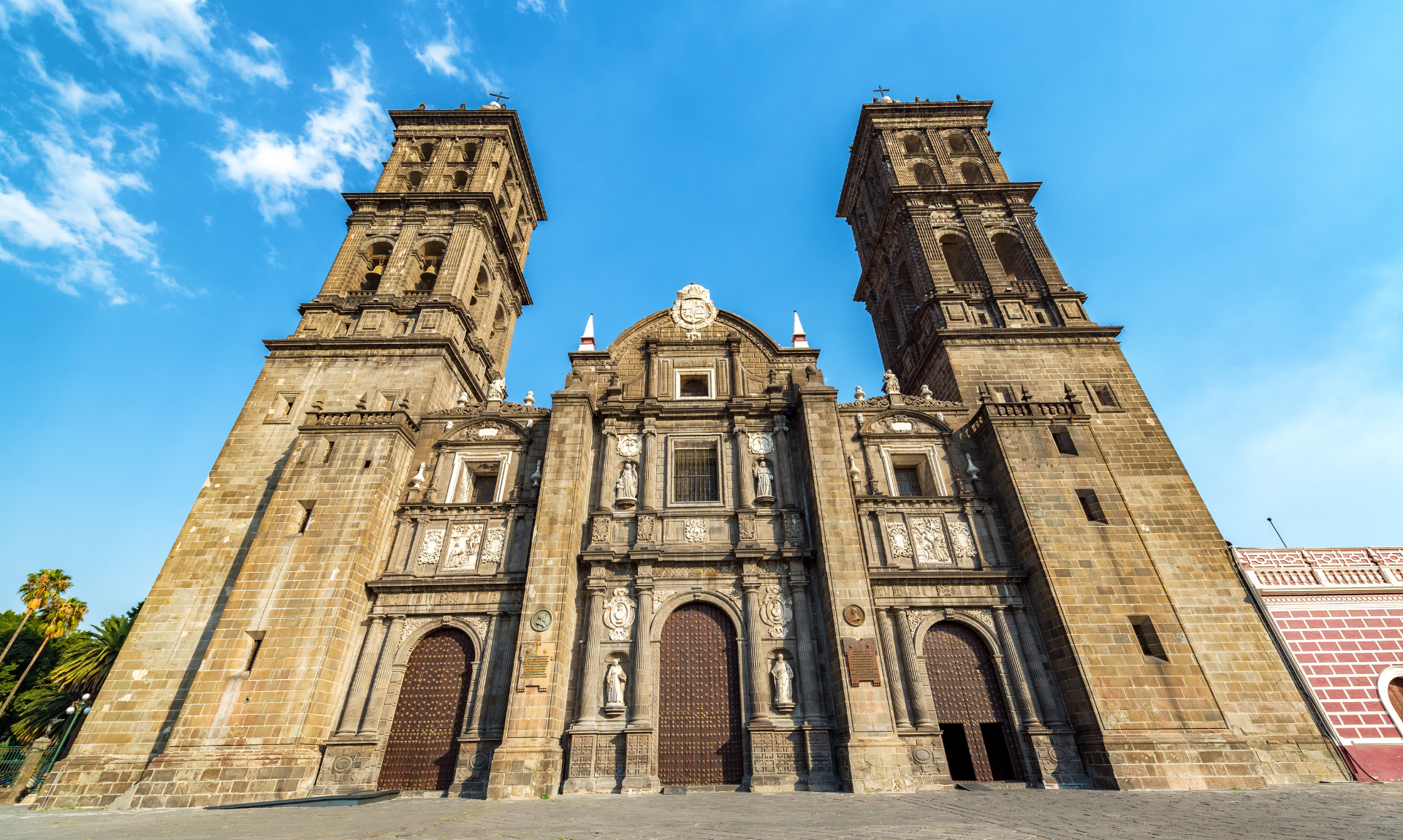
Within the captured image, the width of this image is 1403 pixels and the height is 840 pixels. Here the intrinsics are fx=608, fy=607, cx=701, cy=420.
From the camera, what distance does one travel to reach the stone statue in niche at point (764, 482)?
751 inches

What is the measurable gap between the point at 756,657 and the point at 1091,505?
433 inches

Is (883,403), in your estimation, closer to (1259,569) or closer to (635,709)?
(1259,569)

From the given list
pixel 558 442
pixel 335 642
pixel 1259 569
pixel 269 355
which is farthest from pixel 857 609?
pixel 269 355

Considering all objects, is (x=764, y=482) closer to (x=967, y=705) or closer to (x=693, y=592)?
(x=693, y=592)

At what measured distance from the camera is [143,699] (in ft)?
53.7

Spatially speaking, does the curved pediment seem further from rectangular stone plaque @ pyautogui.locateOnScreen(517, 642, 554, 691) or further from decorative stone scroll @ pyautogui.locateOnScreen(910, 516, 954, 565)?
rectangular stone plaque @ pyautogui.locateOnScreen(517, 642, 554, 691)

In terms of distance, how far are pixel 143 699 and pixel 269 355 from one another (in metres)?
12.8

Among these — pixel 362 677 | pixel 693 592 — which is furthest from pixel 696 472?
pixel 362 677

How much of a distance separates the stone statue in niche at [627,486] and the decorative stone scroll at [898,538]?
798cm

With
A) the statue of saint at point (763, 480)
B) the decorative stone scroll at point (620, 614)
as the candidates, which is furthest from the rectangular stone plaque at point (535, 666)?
the statue of saint at point (763, 480)

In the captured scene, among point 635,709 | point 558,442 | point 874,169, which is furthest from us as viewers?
point 874,169

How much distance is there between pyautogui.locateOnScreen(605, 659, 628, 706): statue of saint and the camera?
15.9m

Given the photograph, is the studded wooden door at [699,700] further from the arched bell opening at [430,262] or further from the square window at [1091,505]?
the arched bell opening at [430,262]

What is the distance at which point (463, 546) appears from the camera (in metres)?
18.7
